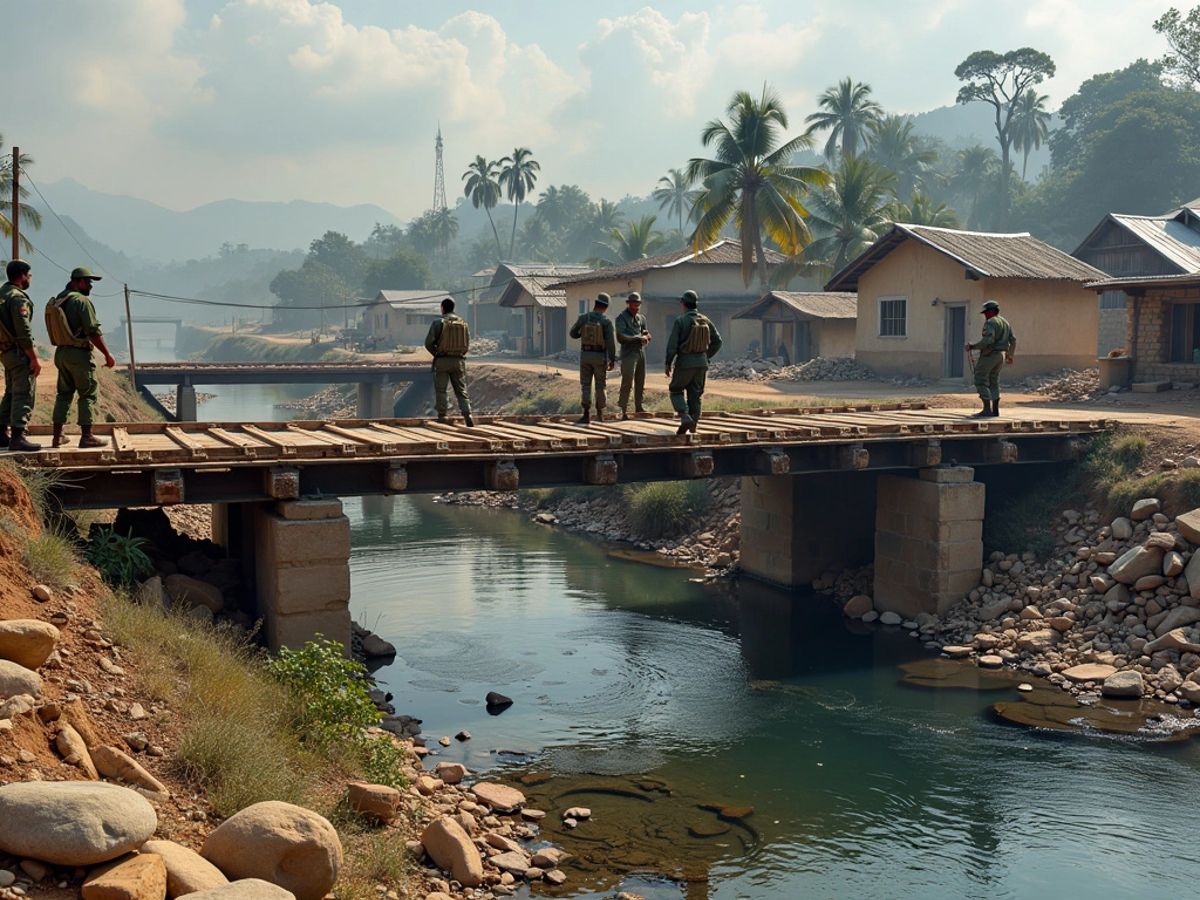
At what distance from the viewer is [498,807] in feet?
37.1

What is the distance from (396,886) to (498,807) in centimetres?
257

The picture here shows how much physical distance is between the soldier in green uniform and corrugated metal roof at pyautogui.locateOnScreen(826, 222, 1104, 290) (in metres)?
9.21

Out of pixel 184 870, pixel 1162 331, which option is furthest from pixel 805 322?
pixel 184 870

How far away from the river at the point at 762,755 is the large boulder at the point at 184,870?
11.6 ft

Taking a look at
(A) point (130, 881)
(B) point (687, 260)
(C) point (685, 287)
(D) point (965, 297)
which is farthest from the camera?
(C) point (685, 287)

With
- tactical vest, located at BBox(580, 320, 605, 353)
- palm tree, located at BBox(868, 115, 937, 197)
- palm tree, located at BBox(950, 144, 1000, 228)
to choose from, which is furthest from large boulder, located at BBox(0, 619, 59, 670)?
palm tree, located at BBox(950, 144, 1000, 228)

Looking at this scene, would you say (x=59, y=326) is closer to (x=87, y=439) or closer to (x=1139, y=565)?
(x=87, y=439)

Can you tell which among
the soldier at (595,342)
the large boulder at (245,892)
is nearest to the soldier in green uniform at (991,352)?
the soldier at (595,342)

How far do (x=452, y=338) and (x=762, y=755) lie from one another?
22.2ft

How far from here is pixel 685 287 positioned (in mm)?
45469

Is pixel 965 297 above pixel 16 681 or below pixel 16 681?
above

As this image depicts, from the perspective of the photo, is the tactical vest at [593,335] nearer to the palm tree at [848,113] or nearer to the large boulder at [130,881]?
the large boulder at [130,881]

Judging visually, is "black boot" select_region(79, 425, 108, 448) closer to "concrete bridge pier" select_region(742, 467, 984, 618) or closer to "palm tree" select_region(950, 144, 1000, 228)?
"concrete bridge pier" select_region(742, 467, 984, 618)

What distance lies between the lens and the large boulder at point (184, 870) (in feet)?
22.6
